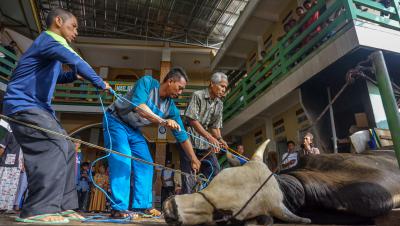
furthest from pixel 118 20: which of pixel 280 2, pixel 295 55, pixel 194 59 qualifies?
pixel 295 55

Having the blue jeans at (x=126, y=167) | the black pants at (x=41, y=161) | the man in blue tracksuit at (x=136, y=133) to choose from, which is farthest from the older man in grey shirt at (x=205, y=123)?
the black pants at (x=41, y=161)

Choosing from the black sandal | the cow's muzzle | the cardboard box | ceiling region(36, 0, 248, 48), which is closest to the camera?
the cow's muzzle

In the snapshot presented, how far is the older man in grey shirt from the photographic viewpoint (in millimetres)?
3625

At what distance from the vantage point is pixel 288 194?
185 centimetres

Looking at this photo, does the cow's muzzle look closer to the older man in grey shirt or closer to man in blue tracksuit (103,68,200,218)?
man in blue tracksuit (103,68,200,218)

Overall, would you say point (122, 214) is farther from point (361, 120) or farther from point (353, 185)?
point (361, 120)

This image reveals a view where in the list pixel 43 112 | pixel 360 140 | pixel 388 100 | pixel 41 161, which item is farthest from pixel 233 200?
pixel 360 140

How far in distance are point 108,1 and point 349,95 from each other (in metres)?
9.45

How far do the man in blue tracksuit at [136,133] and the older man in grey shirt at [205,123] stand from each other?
327mm

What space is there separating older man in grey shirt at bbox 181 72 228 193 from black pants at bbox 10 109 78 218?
1.75m

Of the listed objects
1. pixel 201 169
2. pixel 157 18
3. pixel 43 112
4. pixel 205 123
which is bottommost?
pixel 201 169

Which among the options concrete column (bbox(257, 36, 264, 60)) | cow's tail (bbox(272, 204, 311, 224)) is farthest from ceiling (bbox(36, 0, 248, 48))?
cow's tail (bbox(272, 204, 311, 224))

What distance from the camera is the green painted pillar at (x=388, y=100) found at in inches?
67.8

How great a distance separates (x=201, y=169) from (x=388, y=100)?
2418 mm
